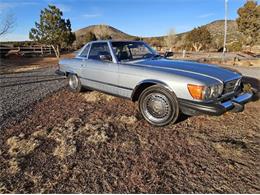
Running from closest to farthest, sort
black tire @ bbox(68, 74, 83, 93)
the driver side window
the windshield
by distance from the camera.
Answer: the windshield
the driver side window
black tire @ bbox(68, 74, 83, 93)

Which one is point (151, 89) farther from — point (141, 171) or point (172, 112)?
point (141, 171)

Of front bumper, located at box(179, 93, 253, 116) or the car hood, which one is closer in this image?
front bumper, located at box(179, 93, 253, 116)

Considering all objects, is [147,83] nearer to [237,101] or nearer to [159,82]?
[159,82]

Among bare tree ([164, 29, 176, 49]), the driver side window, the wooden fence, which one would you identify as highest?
bare tree ([164, 29, 176, 49])

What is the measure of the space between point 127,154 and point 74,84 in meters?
3.84

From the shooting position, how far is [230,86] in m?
3.89

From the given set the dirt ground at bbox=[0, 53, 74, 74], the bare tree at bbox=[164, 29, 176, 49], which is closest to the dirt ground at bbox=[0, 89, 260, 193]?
the dirt ground at bbox=[0, 53, 74, 74]

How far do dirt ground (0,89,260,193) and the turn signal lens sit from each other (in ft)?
2.24

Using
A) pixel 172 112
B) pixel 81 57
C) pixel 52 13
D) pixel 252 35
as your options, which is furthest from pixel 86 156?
pixel 252 35

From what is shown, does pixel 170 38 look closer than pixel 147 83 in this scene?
No

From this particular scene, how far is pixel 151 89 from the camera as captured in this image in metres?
4.00

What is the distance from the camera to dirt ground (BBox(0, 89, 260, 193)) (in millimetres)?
2441

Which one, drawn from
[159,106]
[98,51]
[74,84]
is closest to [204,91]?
[159,106]

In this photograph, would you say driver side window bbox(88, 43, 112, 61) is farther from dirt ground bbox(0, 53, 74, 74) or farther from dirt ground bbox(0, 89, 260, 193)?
dirt ground bbox(0, 53, 74, 74)
